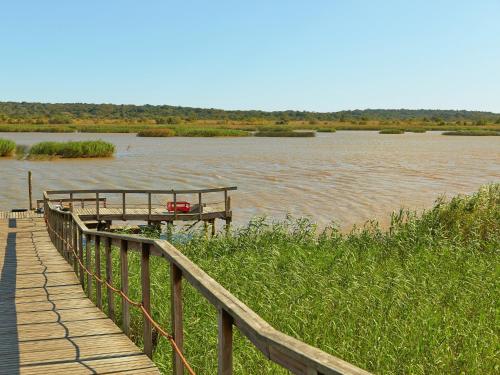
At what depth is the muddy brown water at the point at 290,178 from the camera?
1087 inches

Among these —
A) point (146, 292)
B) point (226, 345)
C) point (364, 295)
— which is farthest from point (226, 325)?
point (364, 295)

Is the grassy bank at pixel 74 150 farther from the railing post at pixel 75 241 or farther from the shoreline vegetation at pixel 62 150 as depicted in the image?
the railing post at pixel 75 241

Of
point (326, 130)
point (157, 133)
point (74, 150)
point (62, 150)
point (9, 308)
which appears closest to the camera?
point (9, 308)

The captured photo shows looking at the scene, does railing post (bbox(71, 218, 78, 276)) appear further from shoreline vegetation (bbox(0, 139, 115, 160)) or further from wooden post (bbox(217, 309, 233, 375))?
shoreline vegetation (bbox(0, 139, 115, 160))

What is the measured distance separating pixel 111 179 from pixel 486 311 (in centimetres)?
3186

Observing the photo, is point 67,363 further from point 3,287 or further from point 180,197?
point 180,197

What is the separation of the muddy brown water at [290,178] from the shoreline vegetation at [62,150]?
1.24m

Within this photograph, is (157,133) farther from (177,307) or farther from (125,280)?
(177,307)

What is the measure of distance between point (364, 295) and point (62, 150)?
4558cm

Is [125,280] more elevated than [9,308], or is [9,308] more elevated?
[125,280]

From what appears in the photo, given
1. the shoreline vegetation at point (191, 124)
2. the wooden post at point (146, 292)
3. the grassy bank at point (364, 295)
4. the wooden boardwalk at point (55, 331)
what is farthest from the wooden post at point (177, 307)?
the shoreline vegetation at point (191, 124)

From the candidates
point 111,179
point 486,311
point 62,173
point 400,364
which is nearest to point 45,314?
point 400,364

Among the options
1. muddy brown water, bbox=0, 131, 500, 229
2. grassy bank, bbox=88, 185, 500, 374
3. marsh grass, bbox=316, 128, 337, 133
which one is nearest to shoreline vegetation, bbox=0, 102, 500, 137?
marsh grass, bbox=316, 128, 337, 133

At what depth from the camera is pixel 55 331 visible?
6668 millimetres
